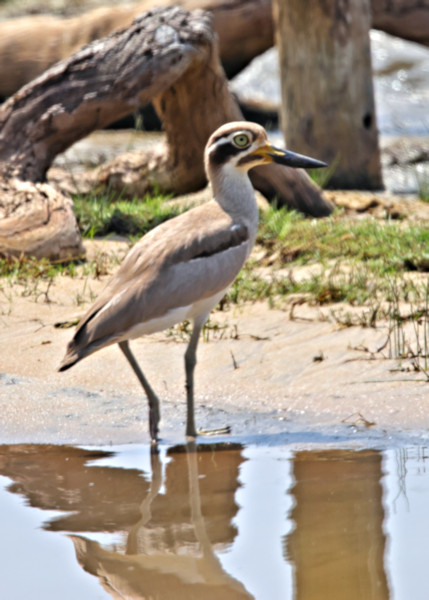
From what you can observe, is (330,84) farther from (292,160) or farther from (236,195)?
(236,195)

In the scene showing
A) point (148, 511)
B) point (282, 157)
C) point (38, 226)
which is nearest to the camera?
point (148, 511)

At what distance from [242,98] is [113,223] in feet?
21.1

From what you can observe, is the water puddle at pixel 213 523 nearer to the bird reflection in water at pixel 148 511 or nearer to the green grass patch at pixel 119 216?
the bird reflection in water at pixel 148 511

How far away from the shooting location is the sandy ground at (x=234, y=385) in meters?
4.34

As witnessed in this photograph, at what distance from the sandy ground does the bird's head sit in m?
1.05

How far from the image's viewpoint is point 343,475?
378cm

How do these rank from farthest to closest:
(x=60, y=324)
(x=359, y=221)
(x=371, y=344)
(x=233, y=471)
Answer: (x=359, y=221) < (x=60, y=324) < (x=371, y=344) < (x=233, y=471)

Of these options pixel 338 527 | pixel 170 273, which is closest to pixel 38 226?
pixel 170 273

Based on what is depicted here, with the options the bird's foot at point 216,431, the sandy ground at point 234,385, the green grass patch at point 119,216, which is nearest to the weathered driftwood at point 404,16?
the green grass patch at point 119,216

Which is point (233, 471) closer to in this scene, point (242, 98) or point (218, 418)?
point (218, 418)

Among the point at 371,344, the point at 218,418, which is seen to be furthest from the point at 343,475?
the point at 371,344

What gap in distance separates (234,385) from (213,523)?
1.41 m

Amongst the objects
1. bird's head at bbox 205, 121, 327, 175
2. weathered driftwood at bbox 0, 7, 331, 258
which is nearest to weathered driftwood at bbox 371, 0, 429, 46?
weathered driftwood at bbox 0, 7, 331, 258

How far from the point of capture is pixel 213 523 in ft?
11.2
